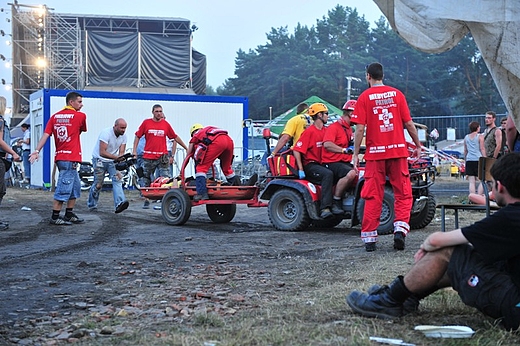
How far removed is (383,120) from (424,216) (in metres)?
2.70

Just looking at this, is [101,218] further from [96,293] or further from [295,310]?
[295,310]

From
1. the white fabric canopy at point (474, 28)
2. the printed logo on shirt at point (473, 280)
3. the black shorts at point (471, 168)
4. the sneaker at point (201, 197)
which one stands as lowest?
the printed logo on shirt at point (473, 280)

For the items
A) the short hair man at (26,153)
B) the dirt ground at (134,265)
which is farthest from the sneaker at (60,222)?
the short hair man at (26,153)

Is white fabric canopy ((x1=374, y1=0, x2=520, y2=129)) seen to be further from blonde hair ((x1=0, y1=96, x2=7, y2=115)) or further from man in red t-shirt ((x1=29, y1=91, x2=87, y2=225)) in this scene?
man in red t-shirt ((x1=29, y1=91, x2=87, y2=225))

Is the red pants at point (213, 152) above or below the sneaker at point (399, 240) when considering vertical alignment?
above

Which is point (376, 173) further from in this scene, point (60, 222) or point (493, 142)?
point (493, 142)

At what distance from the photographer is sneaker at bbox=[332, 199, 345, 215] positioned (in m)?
9.96

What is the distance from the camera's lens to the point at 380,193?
789cm

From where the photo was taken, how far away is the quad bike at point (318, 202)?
9531mm

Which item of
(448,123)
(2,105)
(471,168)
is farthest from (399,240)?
(448,123)

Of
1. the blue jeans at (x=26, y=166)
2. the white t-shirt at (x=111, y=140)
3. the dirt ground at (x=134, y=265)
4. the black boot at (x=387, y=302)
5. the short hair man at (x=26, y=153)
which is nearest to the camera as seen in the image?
the black boot at (x=387, y=302)

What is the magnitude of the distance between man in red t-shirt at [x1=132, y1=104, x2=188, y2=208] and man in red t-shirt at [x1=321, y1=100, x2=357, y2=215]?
4.53 m

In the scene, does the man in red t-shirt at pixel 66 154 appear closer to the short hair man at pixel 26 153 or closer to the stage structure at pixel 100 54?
the short hair man at pixel 26 153

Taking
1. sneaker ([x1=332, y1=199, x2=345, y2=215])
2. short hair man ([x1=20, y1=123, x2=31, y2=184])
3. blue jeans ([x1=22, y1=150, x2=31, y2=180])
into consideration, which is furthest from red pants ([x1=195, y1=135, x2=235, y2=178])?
blue jeans ([x1=22, y1=150, x2=31, y2=180])
